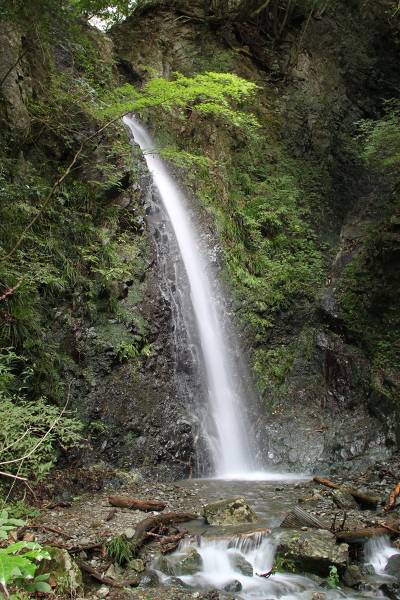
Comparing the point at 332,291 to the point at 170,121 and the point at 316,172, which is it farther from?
the point at 170,121

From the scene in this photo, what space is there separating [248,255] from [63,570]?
9.18 meters

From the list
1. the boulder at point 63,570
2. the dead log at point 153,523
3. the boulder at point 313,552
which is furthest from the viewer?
the dead log at point 153,523

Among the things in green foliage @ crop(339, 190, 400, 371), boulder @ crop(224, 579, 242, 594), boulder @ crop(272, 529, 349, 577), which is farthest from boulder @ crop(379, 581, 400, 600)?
green foliage @ crop(339, 190, 400, 371)

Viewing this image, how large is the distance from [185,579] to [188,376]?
184 inches

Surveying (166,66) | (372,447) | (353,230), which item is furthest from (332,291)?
(166,66)

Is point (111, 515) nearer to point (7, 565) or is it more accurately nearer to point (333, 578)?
point (333, 578)

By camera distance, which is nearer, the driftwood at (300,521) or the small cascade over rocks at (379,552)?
the small cascade over rocks at (379,552)

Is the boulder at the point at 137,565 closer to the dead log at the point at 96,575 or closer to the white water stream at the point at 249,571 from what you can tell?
the white water stream at the point at 249,571

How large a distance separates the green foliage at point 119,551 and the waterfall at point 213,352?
3.82 meters

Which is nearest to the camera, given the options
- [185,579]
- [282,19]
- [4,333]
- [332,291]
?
[185,579]

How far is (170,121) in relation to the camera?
13352 millimetres

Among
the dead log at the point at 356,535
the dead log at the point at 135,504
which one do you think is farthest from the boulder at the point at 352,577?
the dead log at the point at 135,504

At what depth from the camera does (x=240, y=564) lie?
13.3 feet

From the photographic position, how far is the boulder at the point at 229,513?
16.0 ft
